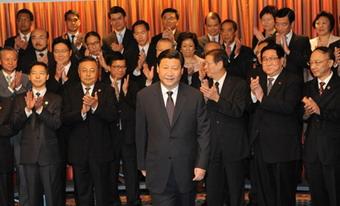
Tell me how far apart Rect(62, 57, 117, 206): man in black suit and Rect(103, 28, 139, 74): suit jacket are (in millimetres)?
803

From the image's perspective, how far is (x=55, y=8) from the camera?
8773 mm

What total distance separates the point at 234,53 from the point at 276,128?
134cm

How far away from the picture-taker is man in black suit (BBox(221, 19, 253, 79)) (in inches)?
268

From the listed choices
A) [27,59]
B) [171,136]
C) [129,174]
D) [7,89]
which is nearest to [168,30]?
A: [27,59]

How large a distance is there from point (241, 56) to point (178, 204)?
2.28 metres

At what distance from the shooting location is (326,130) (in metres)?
5.70

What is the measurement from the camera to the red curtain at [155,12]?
835 centimetres

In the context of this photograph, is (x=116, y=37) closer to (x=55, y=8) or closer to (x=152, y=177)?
(x=55, y=8)

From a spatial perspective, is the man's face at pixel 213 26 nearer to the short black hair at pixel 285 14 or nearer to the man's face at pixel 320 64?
the short black hair at pixel 285 14

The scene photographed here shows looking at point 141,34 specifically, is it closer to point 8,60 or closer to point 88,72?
point 88,72

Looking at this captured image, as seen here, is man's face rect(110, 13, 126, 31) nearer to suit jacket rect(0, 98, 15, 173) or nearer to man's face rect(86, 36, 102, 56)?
man's face rect(86, 36, 102, 56)

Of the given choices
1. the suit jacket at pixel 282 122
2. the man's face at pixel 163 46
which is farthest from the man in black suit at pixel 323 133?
the man's face at pixel 163 46

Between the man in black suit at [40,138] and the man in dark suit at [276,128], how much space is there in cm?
173

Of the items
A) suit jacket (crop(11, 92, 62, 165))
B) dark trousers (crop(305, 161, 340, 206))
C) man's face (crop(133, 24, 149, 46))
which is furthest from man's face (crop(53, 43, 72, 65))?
dark trousers (crop(305, 161, 340, 206))
